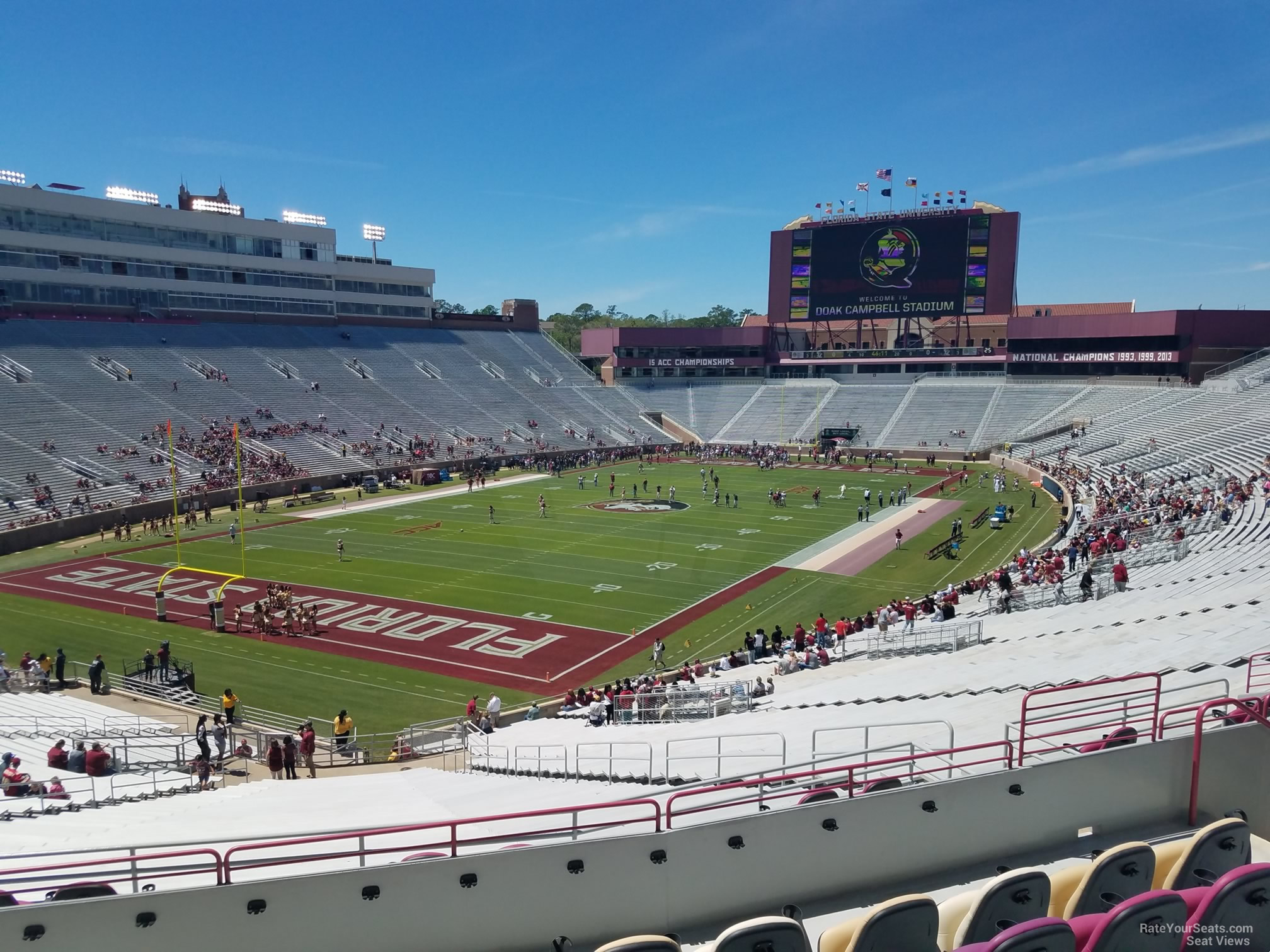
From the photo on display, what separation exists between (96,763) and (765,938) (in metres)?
12.2

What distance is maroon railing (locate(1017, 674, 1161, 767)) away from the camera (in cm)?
696

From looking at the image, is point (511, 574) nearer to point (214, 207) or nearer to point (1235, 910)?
point (1235, 910)

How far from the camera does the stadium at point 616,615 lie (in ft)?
17.6

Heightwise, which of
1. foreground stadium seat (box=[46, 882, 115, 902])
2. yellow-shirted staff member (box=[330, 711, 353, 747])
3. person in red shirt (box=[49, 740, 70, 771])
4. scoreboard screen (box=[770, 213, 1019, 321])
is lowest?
yellow-shirted staff member (box=[330, 711, 353, 747])

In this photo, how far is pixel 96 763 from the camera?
494 inches

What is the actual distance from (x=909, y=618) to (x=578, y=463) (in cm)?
4116

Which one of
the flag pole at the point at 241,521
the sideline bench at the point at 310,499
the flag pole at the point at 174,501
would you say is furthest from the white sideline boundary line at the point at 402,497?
A: the flag pole at the point at 174,501

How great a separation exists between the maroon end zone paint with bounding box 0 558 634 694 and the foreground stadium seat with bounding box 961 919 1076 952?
51.2ft

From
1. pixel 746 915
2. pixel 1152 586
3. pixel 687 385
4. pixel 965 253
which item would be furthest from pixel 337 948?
pixel 687 385

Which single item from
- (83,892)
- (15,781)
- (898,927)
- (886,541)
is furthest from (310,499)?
(898,927)

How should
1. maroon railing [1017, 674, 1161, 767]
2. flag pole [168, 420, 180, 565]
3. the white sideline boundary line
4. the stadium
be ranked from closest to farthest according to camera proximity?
the stadium
maroon railing [1017, 674, 1161, 767]
flag pole [168, 420, 180, 565]
the white sideline boundary line

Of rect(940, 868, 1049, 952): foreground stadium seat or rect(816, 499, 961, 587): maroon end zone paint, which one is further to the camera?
rect(816, 499, 961, 587): maroon end zone paint

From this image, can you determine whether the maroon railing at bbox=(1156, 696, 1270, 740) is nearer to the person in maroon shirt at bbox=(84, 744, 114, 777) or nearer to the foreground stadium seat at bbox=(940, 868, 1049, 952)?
the foreground stadium seat at bbox=(940, 868, 1049, 952)

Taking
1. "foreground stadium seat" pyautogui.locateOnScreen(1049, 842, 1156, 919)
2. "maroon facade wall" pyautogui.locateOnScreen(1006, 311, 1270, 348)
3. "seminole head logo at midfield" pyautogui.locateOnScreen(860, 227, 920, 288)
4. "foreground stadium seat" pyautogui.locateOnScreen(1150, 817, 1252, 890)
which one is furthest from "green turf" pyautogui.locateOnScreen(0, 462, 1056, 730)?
"seminole head logo at midfield" pyautogui.locateOnScreen(860, 227, 920, 288)
